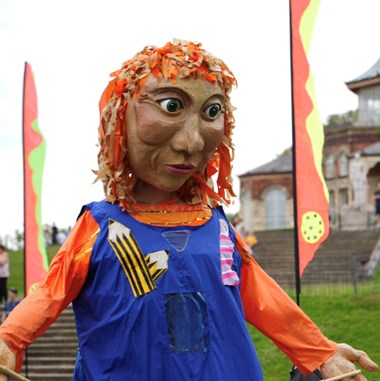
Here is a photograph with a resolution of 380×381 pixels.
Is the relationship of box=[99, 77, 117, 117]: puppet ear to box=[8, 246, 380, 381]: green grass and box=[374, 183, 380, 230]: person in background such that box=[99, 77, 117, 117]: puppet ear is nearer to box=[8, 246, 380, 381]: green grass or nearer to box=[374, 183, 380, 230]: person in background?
box=[8, 246, 380, 381]: green grass

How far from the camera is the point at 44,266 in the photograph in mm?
10398

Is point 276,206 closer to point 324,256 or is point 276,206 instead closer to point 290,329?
point 324,256

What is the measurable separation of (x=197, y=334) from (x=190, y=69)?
3.79 ft

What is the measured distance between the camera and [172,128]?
412cm

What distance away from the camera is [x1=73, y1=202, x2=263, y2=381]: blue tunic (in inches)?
158

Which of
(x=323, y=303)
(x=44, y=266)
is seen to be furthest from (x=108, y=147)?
(x=323, y=303)

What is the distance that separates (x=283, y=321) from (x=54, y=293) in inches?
42.5

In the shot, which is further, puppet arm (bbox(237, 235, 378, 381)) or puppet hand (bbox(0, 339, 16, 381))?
puppet arm (bbox(237, 235, 378, 381))

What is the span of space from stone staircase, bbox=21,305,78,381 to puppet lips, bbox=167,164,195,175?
8.06 meters

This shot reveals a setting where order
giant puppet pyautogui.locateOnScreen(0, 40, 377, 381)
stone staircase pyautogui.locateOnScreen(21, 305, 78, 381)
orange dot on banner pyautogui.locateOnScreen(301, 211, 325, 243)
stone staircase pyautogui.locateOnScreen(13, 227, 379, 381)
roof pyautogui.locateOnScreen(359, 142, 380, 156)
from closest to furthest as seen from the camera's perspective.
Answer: giant puppet pyautogui.locateOnScreen(0, 40, 377, 381) → orange dot on banner pyautogui.locateOnScreen(301, 211, 325, 243) → stone staircase pyautogui.locateOnScreen(21, 305, 78, 381) → stone staircase pyautogui.locateOnScreen(13, 227, 379, 381) → roof pyautogui.locateOnScreen(359, 142, 380, 156)

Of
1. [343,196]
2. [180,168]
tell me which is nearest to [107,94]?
[180,168]

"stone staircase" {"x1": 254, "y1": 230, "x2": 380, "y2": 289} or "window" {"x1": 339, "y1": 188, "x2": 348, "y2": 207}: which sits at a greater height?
"window" {"x1": 339, "y1": 188, "x2": 348, "y2": 207}

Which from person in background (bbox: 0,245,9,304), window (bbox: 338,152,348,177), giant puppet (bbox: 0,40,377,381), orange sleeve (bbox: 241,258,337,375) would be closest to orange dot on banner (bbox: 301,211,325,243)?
orange sleeve (bbox: 241,258,337,375)

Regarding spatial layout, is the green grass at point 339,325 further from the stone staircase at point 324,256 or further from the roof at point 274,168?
the roof at point 274,168
